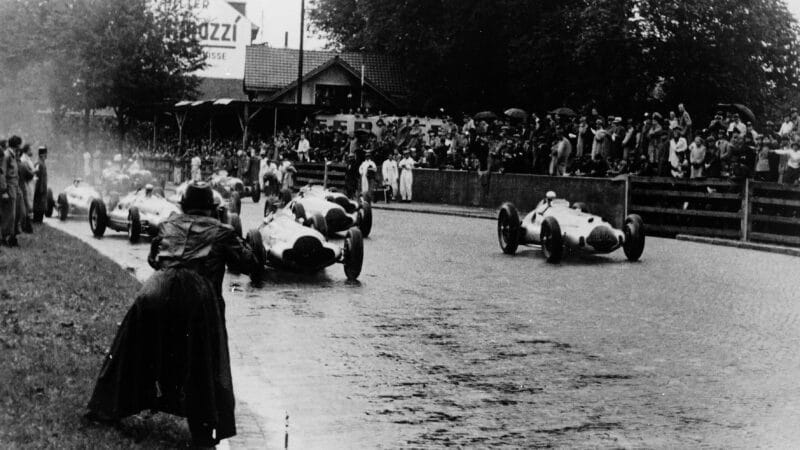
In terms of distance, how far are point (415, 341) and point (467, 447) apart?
4.07 meters

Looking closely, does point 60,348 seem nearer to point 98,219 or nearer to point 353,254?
point 353,254

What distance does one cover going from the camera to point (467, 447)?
7.68m

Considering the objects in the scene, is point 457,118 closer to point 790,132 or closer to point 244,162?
A: point 244,162

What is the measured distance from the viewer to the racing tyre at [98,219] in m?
23.1

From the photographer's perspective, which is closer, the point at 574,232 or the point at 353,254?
the point at 353,254

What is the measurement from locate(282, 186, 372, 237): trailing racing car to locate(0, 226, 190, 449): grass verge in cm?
590

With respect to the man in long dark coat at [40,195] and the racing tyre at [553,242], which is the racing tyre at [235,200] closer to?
the man in long dark coat at [40,195]

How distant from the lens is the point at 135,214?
2192cm

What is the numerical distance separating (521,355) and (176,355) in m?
4.58

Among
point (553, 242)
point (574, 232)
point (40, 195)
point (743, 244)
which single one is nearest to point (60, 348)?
point (553, 242)

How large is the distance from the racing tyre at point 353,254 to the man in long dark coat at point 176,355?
30.0 feet

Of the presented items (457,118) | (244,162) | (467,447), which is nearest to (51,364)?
(467,447)

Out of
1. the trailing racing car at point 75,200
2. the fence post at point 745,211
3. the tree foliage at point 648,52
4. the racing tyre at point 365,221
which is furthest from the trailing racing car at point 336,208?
the tree foliage at point 648,52

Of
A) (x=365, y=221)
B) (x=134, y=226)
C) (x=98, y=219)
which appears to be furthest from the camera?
(x=365, y=221)
